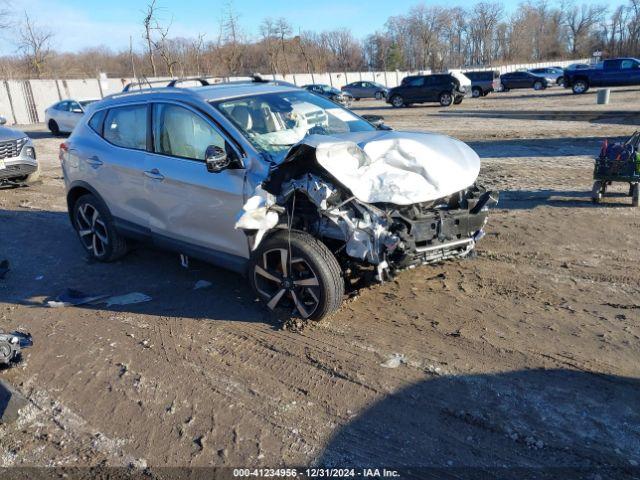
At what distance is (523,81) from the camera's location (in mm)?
39500

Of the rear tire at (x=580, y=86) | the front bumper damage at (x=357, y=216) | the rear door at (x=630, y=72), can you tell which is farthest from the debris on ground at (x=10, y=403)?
the rear door at (x=630, y=72)

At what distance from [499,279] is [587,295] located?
2.47ft

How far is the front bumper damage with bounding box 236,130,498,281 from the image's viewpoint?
4.04 meters

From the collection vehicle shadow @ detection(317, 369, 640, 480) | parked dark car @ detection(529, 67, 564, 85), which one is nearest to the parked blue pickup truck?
parked dark car @ detection(529, 67, 564, 85)

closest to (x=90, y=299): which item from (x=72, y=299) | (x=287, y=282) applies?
(x=72, y=299)

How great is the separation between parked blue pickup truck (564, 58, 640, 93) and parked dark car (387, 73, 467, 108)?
8137mm

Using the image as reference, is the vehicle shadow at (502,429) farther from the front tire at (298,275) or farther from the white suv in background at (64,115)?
the white suv in background at (64,115)

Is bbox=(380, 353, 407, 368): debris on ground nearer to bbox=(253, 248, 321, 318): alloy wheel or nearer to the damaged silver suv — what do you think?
the damaged silver suv

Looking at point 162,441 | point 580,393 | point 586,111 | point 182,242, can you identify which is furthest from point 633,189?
point 586,111

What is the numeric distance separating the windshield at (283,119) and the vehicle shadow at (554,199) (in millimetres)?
3226

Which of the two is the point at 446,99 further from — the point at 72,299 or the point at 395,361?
the point at 395,361

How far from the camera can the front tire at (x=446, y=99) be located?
30875 millimetres

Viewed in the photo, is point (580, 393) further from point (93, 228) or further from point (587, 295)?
point (93, 228)

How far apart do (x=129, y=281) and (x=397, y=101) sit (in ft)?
96.2
